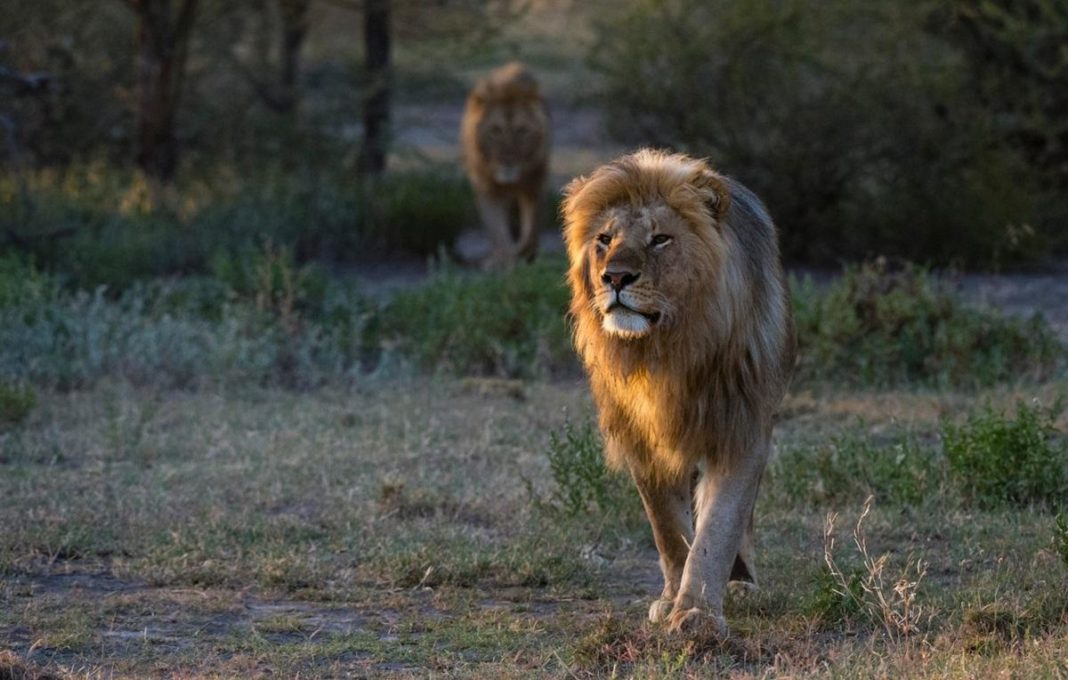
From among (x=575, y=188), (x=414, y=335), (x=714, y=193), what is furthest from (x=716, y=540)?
(x=414, y=335)

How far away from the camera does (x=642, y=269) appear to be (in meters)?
4.46

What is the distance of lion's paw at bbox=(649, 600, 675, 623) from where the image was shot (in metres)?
4.72

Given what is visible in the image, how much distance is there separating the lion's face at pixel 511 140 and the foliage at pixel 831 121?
75cm

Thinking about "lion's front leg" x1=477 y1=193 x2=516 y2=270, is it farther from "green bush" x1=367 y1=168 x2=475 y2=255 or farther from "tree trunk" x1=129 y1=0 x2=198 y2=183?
"tree trunk" x1=129 y1=0 x2=198 y2=183

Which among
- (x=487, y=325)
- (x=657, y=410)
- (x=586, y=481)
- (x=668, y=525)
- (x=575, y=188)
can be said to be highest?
(x=575, y=188)

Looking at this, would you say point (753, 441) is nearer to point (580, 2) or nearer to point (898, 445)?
point (898, 445)

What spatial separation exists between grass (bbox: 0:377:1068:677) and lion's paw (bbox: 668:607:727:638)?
0.05 metres

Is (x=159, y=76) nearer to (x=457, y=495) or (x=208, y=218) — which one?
(x=208, y=218)

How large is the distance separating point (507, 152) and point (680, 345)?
893 cm

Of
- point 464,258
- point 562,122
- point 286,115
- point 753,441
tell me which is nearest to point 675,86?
point 464,258

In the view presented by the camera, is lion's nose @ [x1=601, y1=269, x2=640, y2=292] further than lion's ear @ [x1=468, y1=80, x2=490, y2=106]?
No

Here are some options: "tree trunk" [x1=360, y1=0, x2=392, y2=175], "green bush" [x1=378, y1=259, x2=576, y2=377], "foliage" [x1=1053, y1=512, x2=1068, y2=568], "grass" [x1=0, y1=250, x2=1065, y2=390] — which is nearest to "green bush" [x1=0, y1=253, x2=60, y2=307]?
"grass" [x1=0, y1=250, x2=1065, y2=390]

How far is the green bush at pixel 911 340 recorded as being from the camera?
8695mm

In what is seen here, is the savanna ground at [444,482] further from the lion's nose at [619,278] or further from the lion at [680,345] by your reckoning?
the lion's nose at [619,278]
